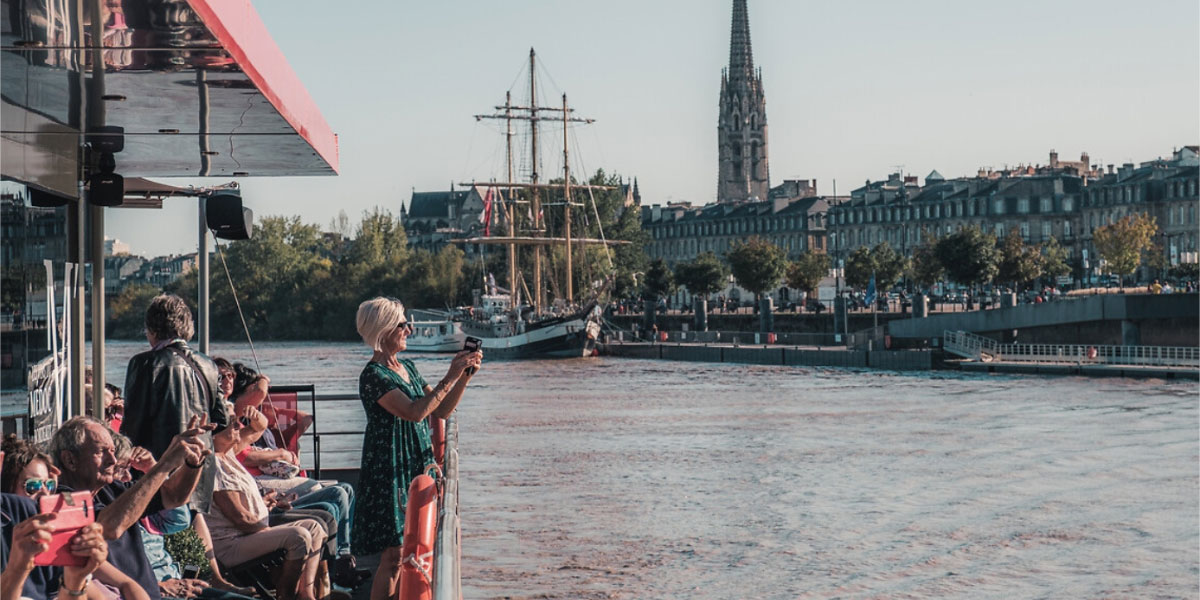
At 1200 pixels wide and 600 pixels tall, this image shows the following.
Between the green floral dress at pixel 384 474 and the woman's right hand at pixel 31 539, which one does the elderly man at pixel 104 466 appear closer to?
the woman's right hand at pixel 31 539

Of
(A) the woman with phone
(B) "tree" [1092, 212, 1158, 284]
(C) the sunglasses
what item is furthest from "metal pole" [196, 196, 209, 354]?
(B) "tree" [1092, 212, 1158, 284]

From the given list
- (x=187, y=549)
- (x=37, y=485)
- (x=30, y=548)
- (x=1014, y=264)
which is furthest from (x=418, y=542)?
(x=1014, y=264)

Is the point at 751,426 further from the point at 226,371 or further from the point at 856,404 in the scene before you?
the point at 226,371

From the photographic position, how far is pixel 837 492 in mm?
24359

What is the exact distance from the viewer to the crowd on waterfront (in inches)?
171

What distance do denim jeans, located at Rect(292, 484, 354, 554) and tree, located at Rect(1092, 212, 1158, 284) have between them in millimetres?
83587

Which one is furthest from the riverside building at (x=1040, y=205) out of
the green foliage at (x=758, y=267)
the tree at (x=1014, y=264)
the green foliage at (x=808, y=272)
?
the tree at (x=1014, y=264)

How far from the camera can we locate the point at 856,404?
41875mm

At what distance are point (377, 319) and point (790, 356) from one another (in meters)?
56.2

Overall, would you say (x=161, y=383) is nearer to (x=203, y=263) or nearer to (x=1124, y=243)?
(x=203, y=263)

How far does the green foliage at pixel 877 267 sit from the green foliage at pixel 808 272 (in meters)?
3.04

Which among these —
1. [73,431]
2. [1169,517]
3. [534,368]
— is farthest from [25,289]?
[534,368]

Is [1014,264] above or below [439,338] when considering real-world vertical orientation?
above

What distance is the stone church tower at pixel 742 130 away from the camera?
521 ft
